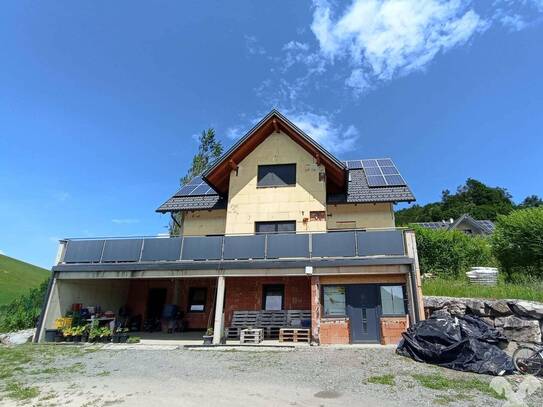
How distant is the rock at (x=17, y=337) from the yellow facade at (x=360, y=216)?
14015 mm

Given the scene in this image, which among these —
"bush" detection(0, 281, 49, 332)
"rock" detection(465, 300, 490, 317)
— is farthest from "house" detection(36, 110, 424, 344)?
"bush" detection(0, 281, 49, 332)

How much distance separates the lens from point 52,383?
25.2ft

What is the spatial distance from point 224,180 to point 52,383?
39.5 feet

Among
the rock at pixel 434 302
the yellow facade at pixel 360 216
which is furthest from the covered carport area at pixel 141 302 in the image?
the rock at pixel 434 302

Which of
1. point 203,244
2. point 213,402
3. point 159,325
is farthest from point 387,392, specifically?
point 159,325

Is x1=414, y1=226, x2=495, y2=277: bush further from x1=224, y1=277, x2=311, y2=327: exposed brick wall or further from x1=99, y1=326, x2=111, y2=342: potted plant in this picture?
x1=99, y1=326, x2=111, y2=342: potted plant

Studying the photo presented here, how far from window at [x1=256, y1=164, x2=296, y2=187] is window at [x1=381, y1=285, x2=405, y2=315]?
6.73 meters

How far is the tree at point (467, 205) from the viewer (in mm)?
65500

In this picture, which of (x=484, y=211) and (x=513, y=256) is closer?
(x=513, y=256)

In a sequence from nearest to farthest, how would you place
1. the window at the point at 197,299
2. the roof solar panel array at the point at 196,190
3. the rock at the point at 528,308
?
the rock at the point at 528,308, the window at the point at 197,299, the roof solar panel array at the point at 196,190

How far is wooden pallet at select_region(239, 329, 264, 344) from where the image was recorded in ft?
42.2

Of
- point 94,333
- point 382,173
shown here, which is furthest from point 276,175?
point 94,333

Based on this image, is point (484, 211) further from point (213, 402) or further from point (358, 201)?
point (213, 402)

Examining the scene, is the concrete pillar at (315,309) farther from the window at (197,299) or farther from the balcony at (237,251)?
the window at (197,299)
